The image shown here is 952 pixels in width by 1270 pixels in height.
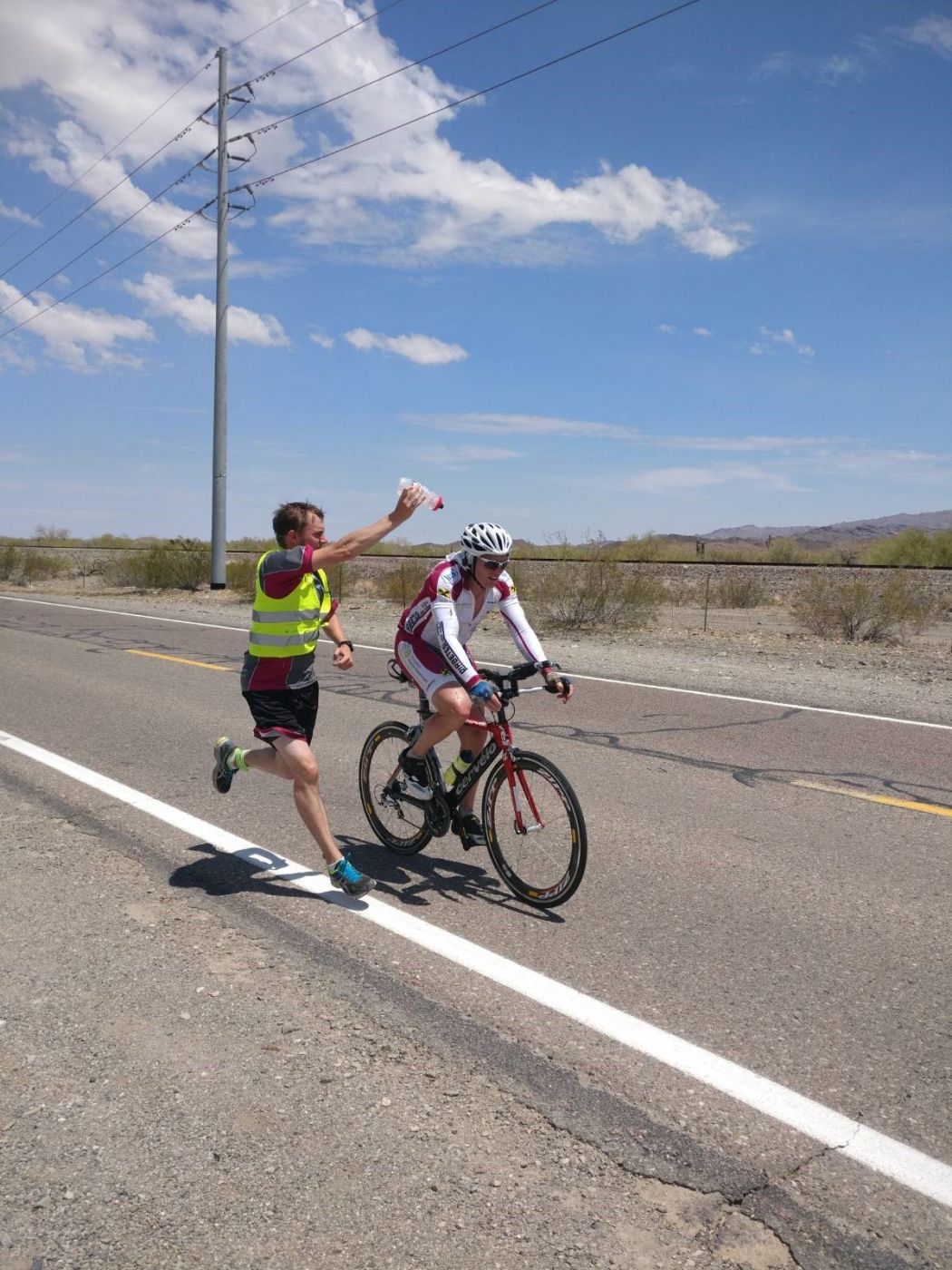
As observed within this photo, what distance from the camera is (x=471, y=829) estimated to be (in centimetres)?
547

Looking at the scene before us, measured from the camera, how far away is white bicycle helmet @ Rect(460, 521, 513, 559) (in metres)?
5.02

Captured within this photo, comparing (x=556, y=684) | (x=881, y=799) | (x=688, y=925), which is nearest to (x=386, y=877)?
(x=556, y=684)

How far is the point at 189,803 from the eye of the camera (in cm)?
681

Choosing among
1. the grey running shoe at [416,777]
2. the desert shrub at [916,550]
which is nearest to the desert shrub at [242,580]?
the desert shrub at [916,550]

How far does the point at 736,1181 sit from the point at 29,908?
341cm

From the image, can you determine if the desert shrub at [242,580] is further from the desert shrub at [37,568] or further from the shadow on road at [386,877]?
the shadow on road at [386,877]

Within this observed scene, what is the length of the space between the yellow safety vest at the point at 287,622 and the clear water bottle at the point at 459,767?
0.95 meters

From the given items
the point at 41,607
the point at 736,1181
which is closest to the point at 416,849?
the point at 736,1181

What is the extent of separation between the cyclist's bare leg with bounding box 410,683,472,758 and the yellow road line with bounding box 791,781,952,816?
127 inches

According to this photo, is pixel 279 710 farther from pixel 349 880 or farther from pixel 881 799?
pixel 881 799

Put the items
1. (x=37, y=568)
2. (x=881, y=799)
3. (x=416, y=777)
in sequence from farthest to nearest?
(x=37, y=568), (x=881, y=799), (x=416, y=777)

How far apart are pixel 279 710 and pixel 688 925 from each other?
2.14m

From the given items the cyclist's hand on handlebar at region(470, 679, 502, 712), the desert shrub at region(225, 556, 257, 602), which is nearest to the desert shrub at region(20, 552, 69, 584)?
the desert shrub at region(225, 556, 257, 602)

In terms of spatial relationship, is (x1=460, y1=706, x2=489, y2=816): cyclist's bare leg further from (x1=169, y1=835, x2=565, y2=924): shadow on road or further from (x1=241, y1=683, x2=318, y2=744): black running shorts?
(x1=241, y1=683, x2=318, y2=744): black running shorts
